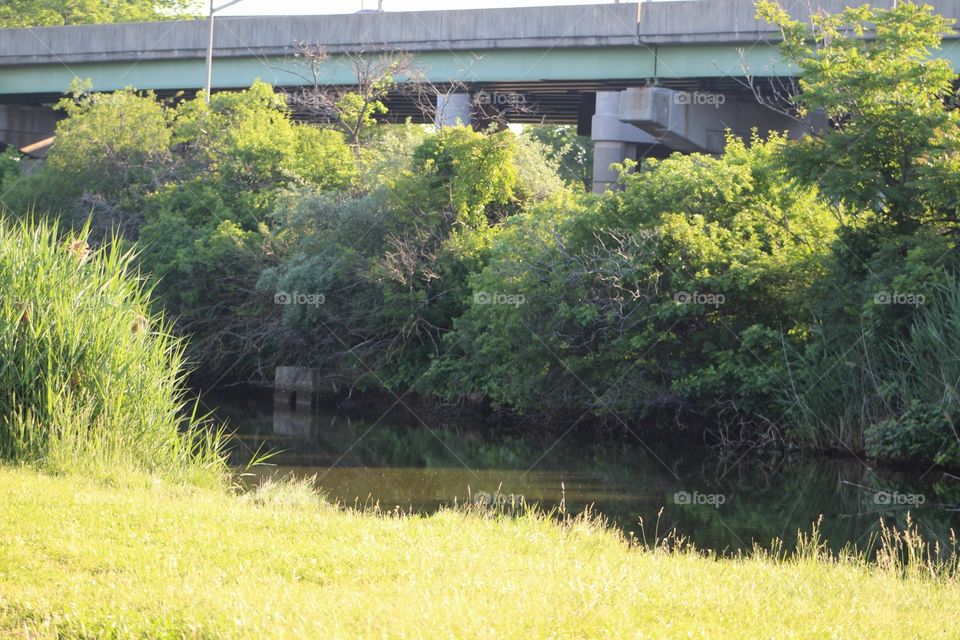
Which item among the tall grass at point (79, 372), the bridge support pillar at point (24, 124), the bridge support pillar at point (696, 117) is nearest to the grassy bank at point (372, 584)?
the tall grass at point (79, 372)

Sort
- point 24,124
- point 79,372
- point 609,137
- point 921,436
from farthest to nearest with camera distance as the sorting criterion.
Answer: point 24,124, point 609,137, point 921,436, point 79,372

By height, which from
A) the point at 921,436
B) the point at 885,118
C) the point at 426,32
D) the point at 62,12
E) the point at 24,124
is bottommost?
the point at 921,436

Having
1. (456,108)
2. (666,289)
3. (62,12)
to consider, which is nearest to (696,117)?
(456,108)

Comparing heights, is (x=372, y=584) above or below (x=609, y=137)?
below

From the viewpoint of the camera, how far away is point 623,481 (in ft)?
63.7

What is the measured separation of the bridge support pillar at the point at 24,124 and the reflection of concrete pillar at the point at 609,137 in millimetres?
30166

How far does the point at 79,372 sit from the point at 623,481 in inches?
377

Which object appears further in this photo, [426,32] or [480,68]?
[426,32]

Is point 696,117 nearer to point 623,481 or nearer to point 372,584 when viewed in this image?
point 623,481

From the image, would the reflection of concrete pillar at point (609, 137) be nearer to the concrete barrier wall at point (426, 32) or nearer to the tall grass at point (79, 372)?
the concrete barrier wall at point (426, 32)

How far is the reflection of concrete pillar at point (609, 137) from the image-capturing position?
3597 cm

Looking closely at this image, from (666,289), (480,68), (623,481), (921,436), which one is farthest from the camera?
(480,68)

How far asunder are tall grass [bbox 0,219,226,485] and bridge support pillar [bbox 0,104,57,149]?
44.2 metres

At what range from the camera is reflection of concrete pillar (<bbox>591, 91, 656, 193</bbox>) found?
118ft
